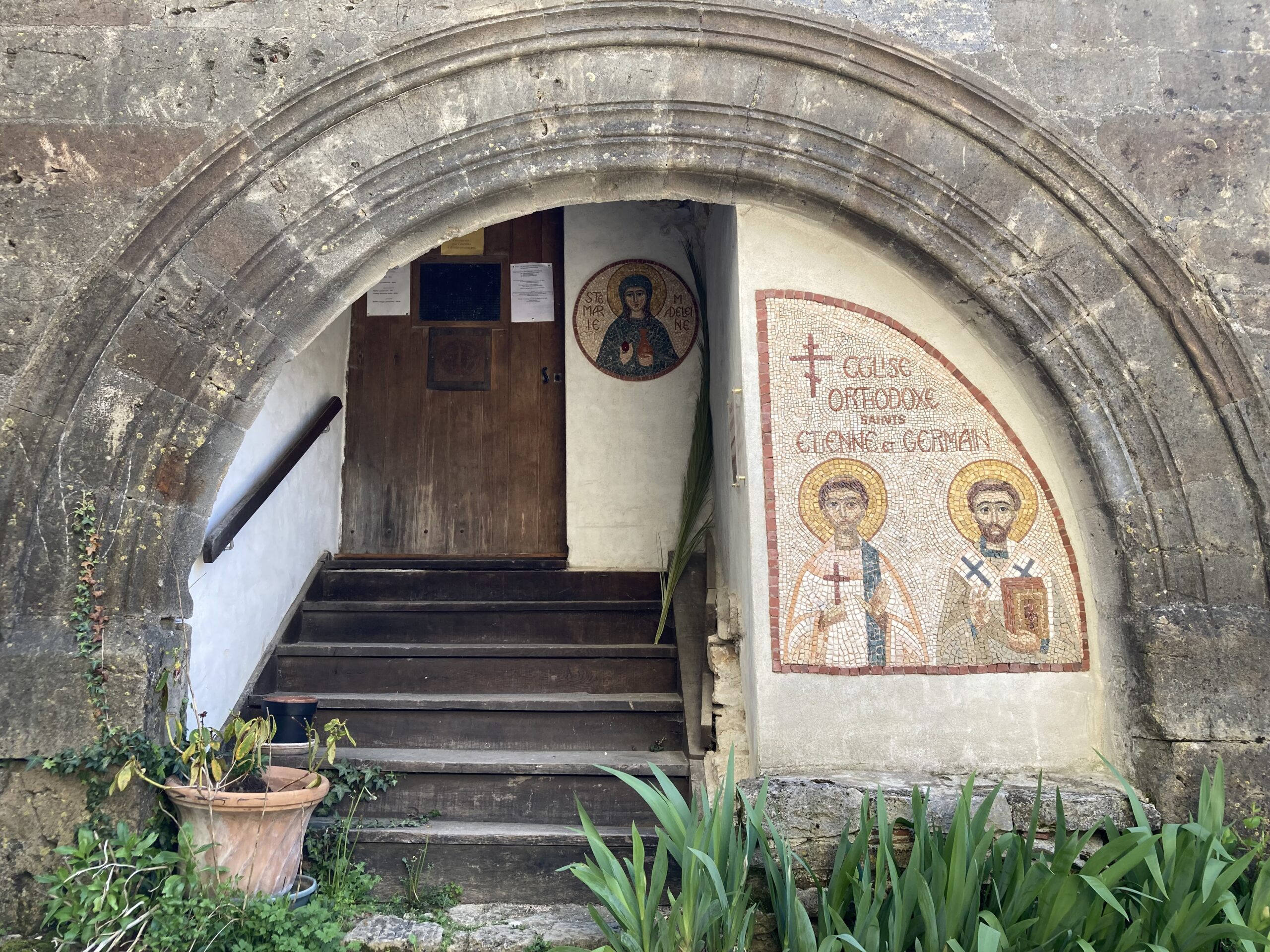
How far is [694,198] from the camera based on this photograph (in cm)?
302

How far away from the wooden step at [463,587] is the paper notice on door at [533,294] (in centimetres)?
141

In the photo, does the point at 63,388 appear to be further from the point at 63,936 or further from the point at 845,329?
the point at 845,329

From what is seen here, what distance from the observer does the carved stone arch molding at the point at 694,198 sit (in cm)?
277

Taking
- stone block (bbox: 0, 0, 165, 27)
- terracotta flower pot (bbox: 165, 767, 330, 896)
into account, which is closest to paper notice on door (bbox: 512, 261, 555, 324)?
stone block (bbox: 0, 0, 165, 27)

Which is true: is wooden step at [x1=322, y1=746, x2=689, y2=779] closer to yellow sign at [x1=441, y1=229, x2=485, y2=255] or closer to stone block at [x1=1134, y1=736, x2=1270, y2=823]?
stone block at [x1=1134, y1=736, x2=1270, y2=823]

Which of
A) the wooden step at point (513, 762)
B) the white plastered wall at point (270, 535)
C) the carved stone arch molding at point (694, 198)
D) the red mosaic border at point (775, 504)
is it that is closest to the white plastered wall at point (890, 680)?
the red mosaic border at point (775, 504)

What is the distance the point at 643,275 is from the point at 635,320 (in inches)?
9.4

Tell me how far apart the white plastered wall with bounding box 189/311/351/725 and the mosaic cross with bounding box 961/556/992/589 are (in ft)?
7.93

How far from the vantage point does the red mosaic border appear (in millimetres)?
2916

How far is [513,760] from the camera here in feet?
11.0

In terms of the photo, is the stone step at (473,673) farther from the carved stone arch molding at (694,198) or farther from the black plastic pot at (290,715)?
the carved stone arch molding at (694,198)

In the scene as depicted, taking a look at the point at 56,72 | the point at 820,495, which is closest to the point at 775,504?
the point at 820,495

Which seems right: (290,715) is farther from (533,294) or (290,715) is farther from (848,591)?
(533,294)

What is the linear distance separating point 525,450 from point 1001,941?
334cm
